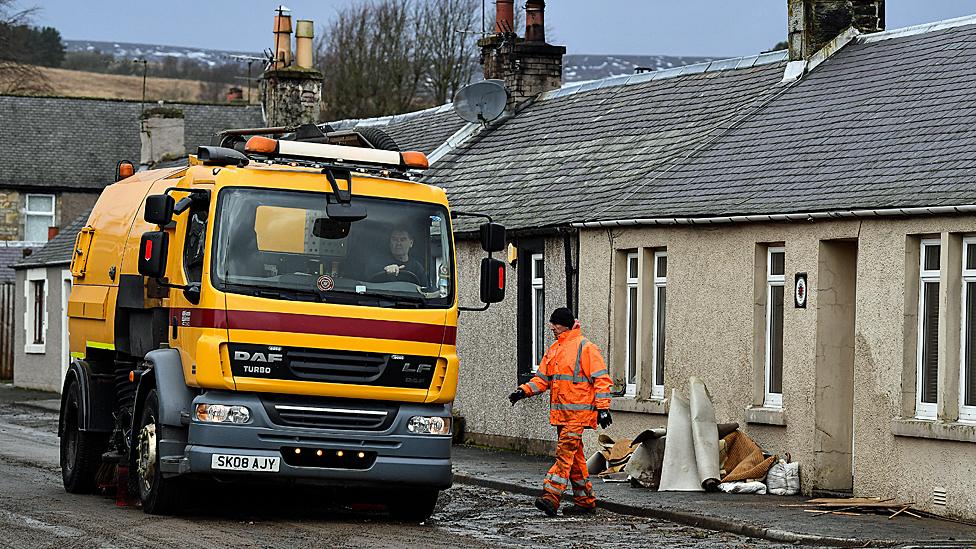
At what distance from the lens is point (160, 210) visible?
1366cm

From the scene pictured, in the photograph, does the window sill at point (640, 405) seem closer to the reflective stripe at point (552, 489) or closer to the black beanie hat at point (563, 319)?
the black beanie hat at point (563, 319)

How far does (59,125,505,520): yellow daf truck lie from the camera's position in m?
13.4

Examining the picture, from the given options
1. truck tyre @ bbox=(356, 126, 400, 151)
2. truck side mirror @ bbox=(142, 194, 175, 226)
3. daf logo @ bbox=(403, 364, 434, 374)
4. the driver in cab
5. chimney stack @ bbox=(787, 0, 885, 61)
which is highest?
chimney stack @ bbox=(787, 0, 885, 61)

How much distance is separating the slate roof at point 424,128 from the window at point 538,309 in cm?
632

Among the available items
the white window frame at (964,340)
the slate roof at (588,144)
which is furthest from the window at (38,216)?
the white window frame at (964,340)

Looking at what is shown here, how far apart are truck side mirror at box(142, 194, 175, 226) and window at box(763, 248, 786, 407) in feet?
22.1

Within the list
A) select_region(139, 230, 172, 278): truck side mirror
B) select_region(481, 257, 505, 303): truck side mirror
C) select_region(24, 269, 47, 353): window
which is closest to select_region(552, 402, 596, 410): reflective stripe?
select_region(481, 257, 505, 303): truck side mirror

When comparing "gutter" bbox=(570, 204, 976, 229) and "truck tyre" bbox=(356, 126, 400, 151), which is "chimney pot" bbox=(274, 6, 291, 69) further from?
"truck tyre" bbox=(356, 126, 400, 151)

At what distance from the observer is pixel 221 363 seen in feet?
43.9

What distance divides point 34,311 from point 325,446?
28.3 m

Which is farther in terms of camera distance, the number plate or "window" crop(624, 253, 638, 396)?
"window" crop(624, 253, 638, 396)

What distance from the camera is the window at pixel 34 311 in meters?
39.7

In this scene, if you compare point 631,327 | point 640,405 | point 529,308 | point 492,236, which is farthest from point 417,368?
point 529,308

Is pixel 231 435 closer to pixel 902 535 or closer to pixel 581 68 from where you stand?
pixel 902 535
